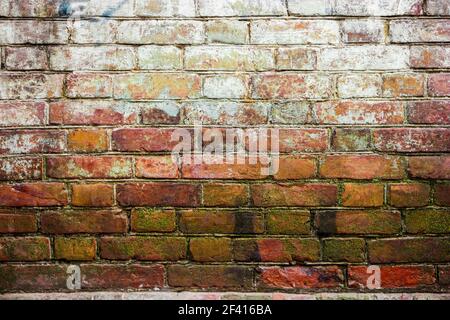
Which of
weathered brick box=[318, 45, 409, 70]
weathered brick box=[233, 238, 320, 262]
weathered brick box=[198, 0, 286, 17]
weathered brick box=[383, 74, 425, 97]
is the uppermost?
weathered brick box=[198, 0, 286, 17]

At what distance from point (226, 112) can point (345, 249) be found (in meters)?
0.60

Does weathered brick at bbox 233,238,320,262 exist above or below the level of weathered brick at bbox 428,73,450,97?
below

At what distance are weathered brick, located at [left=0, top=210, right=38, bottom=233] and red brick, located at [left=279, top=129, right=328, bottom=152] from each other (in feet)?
2.87

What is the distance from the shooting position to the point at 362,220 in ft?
3.37

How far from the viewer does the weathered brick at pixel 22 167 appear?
1.02 metres

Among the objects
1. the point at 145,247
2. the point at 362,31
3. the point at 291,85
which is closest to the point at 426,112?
the point at 362,31

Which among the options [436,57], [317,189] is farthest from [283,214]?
[436,57]

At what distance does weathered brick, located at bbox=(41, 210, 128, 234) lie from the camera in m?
1.03

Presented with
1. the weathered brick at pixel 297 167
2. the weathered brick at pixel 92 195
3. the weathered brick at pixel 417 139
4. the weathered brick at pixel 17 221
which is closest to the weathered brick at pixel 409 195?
the weathered brick at pixel 417 139

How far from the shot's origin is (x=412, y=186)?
3.34 feet

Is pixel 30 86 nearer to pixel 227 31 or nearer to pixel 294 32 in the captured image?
pixel 227 31

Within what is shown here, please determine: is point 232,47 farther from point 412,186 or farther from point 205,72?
point 412,186

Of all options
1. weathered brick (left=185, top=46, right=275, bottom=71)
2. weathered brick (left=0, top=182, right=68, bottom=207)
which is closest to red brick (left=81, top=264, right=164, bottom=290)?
weathered brick (left=0, top=182, right=68, bottom=207)

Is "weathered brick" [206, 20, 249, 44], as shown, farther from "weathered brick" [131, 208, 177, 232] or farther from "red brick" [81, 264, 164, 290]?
"red brick" [81, 264, 164, 290]
